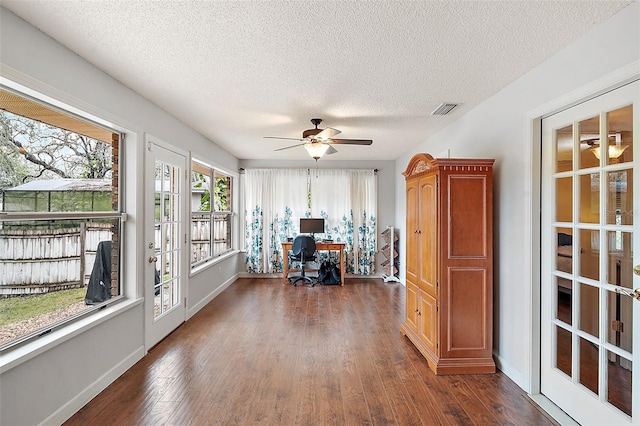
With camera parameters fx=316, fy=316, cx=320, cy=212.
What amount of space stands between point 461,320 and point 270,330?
2.13 metres

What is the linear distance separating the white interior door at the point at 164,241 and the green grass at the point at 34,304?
782 mm

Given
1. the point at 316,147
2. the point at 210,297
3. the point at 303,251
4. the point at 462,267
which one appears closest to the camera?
the point at 462,267

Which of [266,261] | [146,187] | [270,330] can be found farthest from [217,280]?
[146,187]

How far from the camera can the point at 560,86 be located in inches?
86.0

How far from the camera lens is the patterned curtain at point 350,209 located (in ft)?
21.7

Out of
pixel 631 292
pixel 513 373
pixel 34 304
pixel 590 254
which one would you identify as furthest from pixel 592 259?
pixel 34 304

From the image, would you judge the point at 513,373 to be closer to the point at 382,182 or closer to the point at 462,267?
the point at 462,267

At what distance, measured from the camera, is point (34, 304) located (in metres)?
2.05

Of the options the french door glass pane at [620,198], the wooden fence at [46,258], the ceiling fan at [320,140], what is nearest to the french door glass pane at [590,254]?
the french door glass pane at [620,198]

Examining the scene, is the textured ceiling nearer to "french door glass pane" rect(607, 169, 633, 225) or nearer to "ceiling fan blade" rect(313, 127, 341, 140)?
"ceiling fan blade" rect(313, 127, 341, 140)

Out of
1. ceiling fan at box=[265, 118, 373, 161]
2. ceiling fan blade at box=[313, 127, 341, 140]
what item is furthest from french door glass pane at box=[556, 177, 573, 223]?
ceiling fan blade at box=[313, 127, 341, 140]

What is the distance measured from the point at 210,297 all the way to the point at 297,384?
2.86 meters

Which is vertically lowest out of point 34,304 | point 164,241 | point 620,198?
point 34,304

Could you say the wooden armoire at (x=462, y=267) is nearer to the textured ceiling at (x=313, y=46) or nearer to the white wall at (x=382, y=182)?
the textured ceiling at (x=313, y=46)
